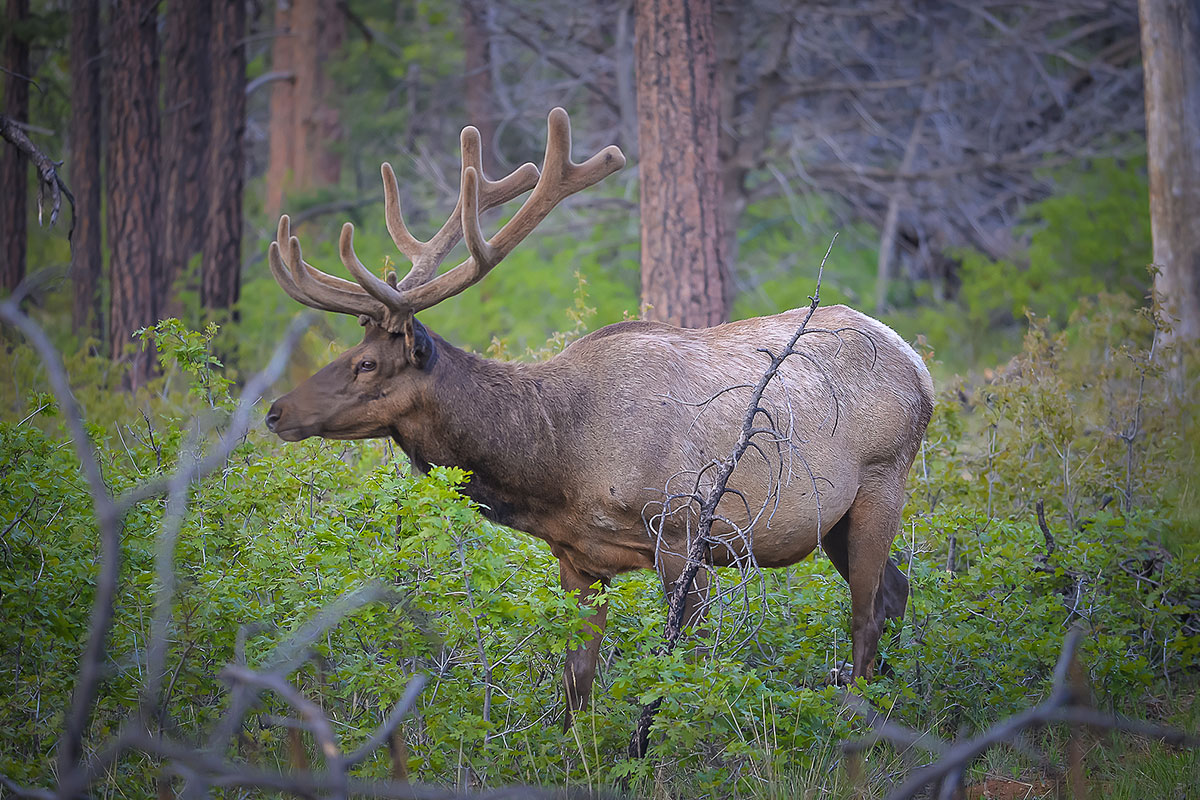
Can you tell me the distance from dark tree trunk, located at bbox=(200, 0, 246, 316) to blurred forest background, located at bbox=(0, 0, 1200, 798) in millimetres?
53

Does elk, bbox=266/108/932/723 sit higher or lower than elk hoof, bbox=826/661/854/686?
higher

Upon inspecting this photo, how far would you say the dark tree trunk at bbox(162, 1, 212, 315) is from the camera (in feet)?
46.3

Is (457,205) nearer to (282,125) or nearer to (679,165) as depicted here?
(679,165)

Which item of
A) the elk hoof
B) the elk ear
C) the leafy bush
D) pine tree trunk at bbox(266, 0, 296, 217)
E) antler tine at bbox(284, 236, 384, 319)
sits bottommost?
the elk hoof

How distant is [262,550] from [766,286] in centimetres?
1390

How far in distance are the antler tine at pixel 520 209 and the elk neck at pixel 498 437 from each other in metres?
0.32

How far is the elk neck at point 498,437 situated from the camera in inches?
203

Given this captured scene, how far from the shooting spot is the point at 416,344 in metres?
5.19

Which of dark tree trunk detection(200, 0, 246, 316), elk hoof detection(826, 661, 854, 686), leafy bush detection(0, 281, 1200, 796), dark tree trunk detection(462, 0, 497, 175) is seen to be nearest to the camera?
leafy bush detection(0, 281, 1200, 796)

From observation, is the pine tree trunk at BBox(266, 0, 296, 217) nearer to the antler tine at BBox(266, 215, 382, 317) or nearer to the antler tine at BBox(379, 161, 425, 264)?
the antler tine at BBox(379, 161, 425, 264)

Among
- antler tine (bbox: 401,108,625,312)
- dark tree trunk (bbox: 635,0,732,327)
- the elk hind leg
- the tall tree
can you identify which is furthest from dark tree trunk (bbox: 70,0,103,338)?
the elk hind leg

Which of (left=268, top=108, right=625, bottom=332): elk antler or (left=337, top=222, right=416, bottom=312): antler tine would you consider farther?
(left=268, top=108, right=625, bottom=332): elk antler

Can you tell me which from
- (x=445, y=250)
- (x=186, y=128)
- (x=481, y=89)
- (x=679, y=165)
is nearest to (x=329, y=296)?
(x=445, y=250)

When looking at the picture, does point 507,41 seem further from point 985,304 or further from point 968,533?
point 968,533
